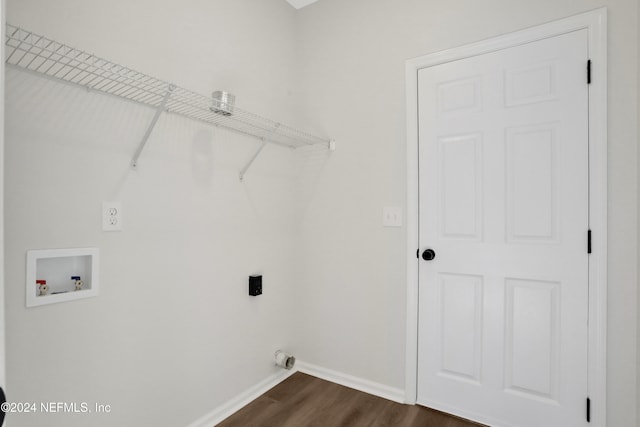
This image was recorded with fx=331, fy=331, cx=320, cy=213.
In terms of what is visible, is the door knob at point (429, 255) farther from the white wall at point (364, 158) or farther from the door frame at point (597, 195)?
the door frame at point (597, 195)

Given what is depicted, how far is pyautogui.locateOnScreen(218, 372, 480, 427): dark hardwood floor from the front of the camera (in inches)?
71.4

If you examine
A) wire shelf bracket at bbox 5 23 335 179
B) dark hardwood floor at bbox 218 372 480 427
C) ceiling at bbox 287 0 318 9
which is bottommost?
dark hardwood floor at bbox 218 372 480 427

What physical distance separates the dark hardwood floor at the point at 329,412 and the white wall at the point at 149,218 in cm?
16

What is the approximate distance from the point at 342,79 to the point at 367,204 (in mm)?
879

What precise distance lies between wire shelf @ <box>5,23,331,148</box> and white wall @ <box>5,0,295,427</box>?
0.05 m

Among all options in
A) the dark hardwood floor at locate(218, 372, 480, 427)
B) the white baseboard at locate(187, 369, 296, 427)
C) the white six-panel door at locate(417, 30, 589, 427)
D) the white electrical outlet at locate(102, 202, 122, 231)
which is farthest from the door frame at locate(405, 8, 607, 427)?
the white electrical outlet at locate(102, 202, 122, 231)

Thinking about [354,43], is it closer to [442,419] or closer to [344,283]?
[344,283]

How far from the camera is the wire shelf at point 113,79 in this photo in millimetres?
1118

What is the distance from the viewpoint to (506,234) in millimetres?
1754

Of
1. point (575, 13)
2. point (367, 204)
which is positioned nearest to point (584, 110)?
point (575, 13)

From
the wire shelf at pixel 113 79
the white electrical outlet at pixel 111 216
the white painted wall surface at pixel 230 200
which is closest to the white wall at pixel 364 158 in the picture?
the white painted wall surface at pixel 230 200

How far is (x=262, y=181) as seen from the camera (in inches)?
85.7

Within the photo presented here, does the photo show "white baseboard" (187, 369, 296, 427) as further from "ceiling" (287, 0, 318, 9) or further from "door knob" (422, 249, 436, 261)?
"ceiling" (287, 0, 318, 9)

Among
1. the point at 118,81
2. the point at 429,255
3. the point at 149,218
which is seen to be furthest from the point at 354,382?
the point at 118,81
